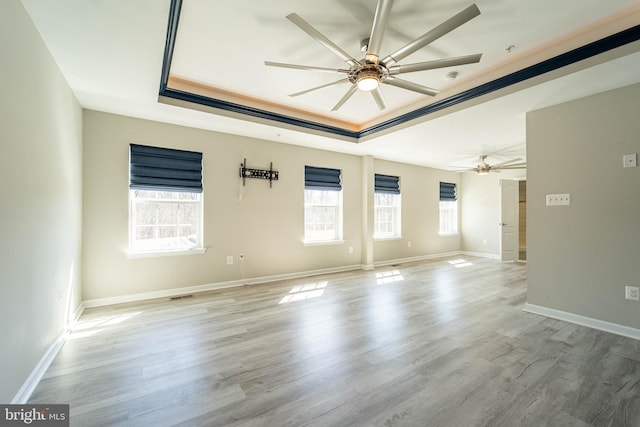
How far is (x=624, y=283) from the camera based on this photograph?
2664 mm

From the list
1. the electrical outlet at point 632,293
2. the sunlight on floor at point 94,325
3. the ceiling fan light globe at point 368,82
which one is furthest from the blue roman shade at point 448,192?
the sunlight on floor at point 94,325

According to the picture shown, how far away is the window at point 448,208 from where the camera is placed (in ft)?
24.8

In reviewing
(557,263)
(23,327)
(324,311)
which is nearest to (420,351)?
(324,311)

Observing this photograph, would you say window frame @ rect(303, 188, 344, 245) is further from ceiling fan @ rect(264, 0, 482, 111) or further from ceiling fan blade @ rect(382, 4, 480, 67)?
ceiling fan blade @ rect(382, 4, 480, 67)

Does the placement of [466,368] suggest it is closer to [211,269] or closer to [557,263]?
[557,263]

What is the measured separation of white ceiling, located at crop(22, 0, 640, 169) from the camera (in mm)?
1967

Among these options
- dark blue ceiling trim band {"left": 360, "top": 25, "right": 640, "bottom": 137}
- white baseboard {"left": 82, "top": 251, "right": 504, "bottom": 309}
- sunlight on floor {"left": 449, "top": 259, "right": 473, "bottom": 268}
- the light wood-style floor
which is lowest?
sunlight on floor {"left": 449, "top": 259, "right": 473, "bottom": 268}

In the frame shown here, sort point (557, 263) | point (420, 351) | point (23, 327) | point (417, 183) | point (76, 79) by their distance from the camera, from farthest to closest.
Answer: point (417, 183), point (557, 263), point (76, 79), point (420, 351), point (23, 327)

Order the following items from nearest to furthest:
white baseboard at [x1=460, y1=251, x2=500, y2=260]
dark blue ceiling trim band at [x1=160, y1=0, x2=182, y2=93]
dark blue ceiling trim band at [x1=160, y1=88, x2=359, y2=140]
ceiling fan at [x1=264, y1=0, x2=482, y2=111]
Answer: ceiling fan at [x1=264, y1=0, x2=482, y2=111], dark blue ceiling trim band at [x1=160, y1=0, x2=182, y2=93], dark blue ceiling trim band at [x1=160, y1=88, x2=359, y2=140], white baseboard at [x1=460, y1=251, x2=500, y2=260]

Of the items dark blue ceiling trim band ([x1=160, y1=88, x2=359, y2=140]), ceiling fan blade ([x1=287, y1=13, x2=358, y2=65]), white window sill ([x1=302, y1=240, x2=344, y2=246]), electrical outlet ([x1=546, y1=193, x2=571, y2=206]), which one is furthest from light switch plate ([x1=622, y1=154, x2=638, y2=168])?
white window sill ([x1=302, y1=240, x2=344, y2=246])

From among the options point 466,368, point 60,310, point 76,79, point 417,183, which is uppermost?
point 76,79

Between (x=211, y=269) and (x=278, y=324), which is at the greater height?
(x=211, y=269)

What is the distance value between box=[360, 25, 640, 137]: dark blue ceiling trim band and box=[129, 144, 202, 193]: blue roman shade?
10.6 ft

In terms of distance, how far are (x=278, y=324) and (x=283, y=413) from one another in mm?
1277
